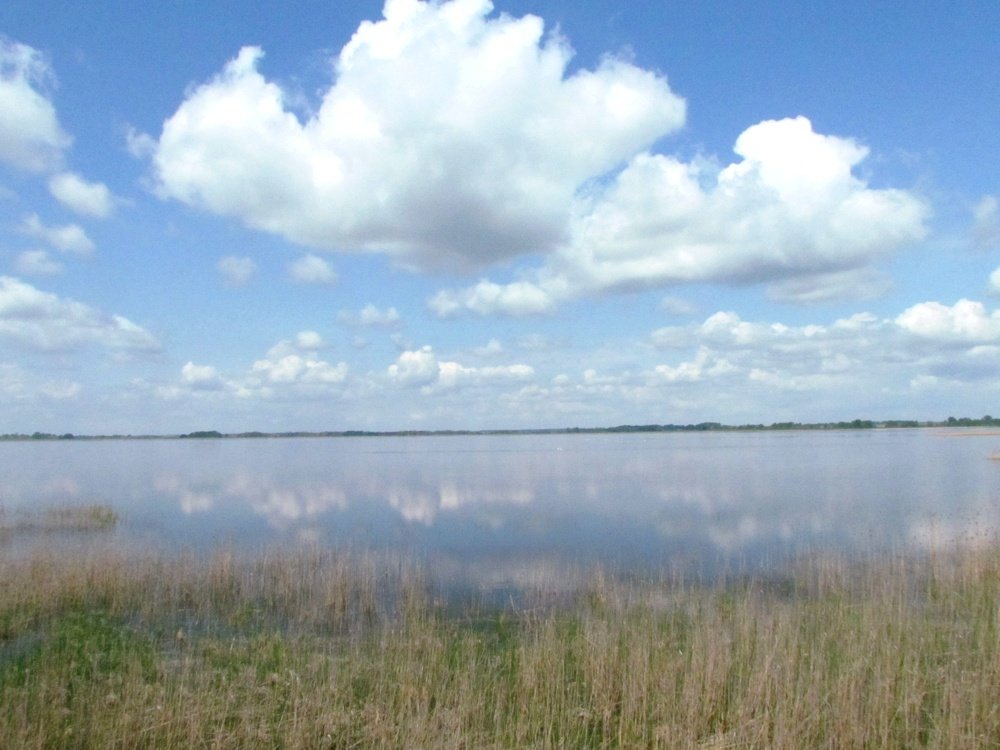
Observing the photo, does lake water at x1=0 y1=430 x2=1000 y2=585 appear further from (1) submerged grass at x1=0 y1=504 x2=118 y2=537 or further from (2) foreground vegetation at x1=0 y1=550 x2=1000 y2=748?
(2) foreground vegetation at x1=0 y1=550 x2=1000 y2=748

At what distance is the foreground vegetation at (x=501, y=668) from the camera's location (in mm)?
6094

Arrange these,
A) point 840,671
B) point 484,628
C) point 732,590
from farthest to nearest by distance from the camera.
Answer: point 732,590 → point 484,628 → point 840,671

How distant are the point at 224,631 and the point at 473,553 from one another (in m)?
8.36

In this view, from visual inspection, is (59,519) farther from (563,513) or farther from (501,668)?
(501,668)

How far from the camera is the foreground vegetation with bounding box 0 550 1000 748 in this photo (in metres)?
6.09

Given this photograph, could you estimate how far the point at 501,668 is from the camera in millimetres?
8164

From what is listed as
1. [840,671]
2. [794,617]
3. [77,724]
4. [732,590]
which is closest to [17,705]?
[77,724]

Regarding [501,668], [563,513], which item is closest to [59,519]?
[563,513]

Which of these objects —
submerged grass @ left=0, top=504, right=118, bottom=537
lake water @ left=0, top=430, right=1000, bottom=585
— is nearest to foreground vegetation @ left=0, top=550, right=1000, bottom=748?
lake water @ left=0, top=430, right=1000, bottom=585

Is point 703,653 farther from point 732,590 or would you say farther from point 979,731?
point 732,590

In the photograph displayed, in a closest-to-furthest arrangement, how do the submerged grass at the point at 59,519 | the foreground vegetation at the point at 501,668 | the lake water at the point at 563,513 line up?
the foreground vegetation at the point at 501,668 < the lake water at the point at 563,513 < the submerged grass at the point at 59,519

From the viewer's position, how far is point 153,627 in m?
10.6

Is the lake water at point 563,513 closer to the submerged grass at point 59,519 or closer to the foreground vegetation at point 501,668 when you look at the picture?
the submerged grass at point 59,519

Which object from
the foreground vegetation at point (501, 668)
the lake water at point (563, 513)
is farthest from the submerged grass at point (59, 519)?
the foreground vegetation at point (501, 668)
